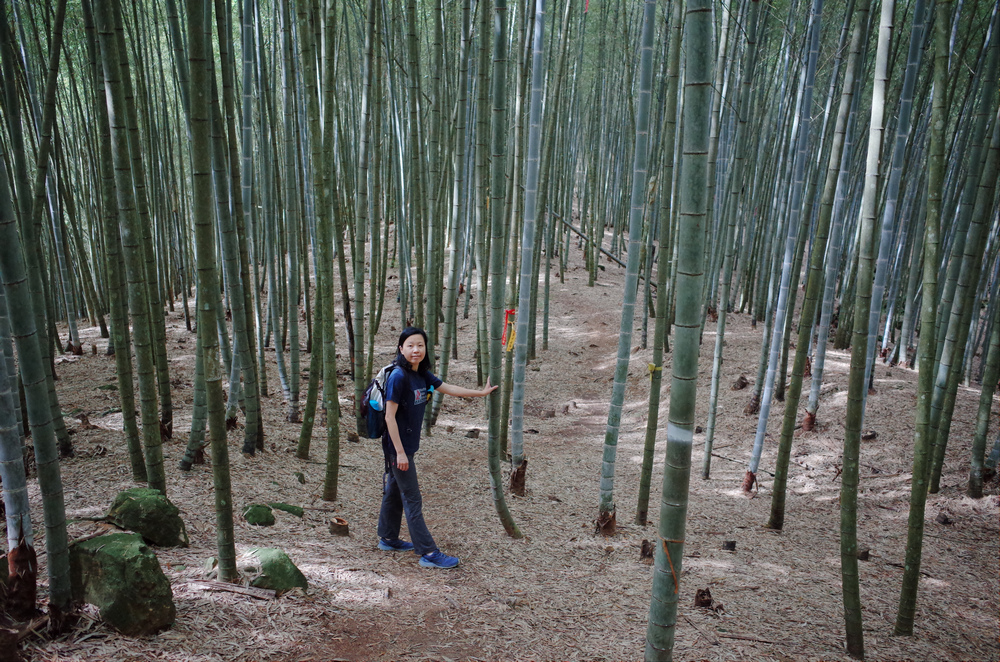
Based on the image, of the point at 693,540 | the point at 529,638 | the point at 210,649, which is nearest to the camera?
the point at 210,649

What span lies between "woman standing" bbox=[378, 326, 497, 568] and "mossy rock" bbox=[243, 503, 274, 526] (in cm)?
53

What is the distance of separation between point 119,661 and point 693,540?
2.54m

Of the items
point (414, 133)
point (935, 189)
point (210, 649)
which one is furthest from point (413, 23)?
point (210, 649)

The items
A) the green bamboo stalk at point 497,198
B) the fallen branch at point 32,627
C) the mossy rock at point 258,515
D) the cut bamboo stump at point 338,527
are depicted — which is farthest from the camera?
the cut bamboo stump at point 338,527

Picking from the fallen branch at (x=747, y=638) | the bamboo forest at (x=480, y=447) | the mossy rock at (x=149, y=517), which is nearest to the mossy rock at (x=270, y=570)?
the bamboo forest at (x=480, y=447)

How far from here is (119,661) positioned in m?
1.59

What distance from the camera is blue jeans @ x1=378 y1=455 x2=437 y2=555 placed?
259 cm

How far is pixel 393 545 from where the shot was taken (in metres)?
2.73

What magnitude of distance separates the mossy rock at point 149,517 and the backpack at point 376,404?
0.80 metres

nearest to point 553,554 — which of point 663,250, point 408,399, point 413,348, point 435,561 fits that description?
point 435,561

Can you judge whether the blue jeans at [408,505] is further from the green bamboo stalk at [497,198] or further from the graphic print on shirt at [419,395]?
the green bamboo stalk at [497,198]

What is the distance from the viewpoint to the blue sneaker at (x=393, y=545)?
2.73 metres

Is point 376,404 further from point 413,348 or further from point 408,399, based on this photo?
point 413,348

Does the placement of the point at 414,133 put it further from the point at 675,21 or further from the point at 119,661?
the point at 119,661
